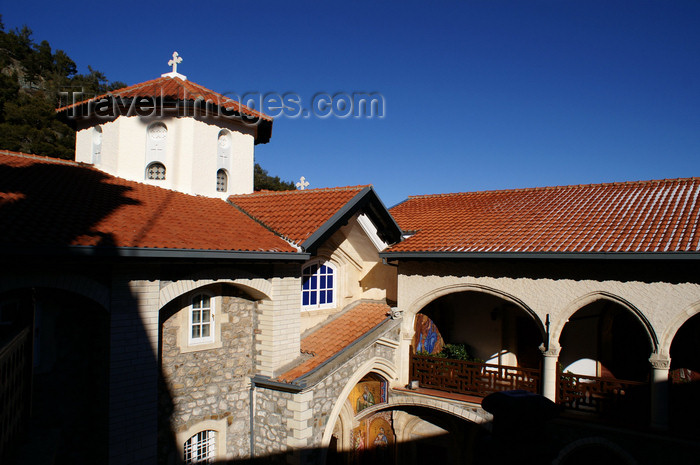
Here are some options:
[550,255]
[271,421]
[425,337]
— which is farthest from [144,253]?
[425,337]

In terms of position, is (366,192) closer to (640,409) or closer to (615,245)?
(615,245)

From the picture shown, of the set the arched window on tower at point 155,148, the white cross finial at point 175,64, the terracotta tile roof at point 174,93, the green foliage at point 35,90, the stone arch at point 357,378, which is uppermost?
the green foliage at point 35,90

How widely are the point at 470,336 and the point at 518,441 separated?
1121 cm

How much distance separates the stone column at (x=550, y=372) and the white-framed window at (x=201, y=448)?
6710mm

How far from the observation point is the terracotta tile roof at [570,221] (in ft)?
30.8

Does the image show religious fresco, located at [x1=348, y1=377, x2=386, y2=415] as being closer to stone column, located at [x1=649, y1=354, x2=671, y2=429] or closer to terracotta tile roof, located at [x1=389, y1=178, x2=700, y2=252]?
terracotta tile roof, located at [x1=389, y1=178, x2=700, y2=252]

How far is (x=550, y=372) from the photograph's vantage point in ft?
32.9

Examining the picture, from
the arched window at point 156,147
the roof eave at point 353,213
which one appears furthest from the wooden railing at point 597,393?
the arched window at point 156,147

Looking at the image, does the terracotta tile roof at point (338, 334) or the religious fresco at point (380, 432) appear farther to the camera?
the religious fresco at point (380, 432)

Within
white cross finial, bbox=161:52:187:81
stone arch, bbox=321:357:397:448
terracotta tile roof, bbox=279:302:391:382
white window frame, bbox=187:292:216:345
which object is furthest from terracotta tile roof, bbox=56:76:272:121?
stone arch, bbox=321:357:397:448

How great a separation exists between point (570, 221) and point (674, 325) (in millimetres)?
2942

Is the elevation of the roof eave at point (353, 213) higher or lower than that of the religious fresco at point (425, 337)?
higher

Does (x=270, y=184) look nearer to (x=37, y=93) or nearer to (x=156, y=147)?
(x=37, y=93)

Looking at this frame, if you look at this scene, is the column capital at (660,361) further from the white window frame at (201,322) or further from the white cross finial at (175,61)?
the white cross finial at (175,61)
